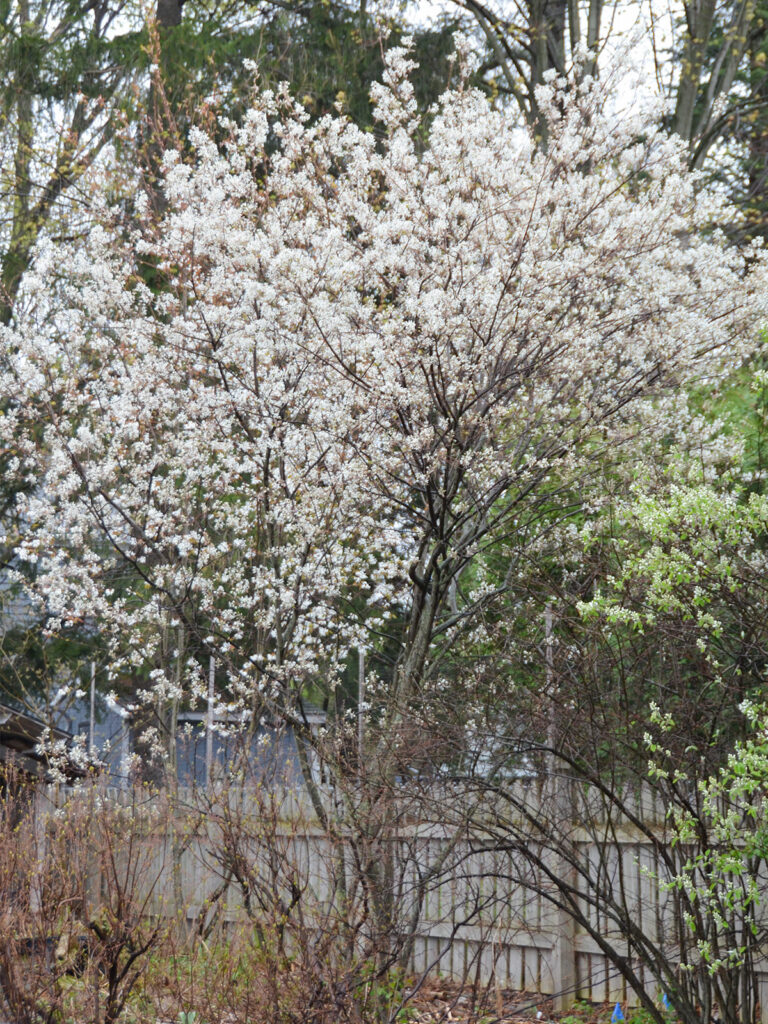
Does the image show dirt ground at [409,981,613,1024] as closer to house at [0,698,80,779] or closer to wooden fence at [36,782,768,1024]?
wooden fence at [36,782,768,1024]

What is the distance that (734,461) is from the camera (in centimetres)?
636

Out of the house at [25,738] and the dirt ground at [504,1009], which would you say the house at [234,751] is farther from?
the dirt ground at [504,1009]

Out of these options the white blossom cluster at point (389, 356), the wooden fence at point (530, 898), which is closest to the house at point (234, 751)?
the wooden fence at point (530, 898)

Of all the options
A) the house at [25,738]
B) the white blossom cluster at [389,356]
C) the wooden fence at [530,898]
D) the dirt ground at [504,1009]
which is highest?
the white blossom cluster at [389,356]

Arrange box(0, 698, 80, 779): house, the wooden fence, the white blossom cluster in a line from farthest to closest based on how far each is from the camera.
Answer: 1. box(0, 698, 80, 779): house
2. the white blossom cluster
3. the wooden fence

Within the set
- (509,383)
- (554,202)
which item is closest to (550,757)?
(509,383)

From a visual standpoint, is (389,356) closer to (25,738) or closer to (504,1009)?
(504,1009)

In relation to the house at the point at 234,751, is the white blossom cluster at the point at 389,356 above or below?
above

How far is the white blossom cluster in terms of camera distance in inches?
235

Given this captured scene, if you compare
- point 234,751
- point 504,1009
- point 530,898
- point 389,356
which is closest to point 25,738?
point 234,751

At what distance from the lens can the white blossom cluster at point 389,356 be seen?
5.97 metres

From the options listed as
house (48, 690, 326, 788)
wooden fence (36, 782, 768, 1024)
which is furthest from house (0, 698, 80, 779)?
wooden fence (36, 782, 768, 1024)

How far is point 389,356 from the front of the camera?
229 inches

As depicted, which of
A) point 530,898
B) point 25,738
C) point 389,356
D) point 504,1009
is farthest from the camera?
point 25,738
